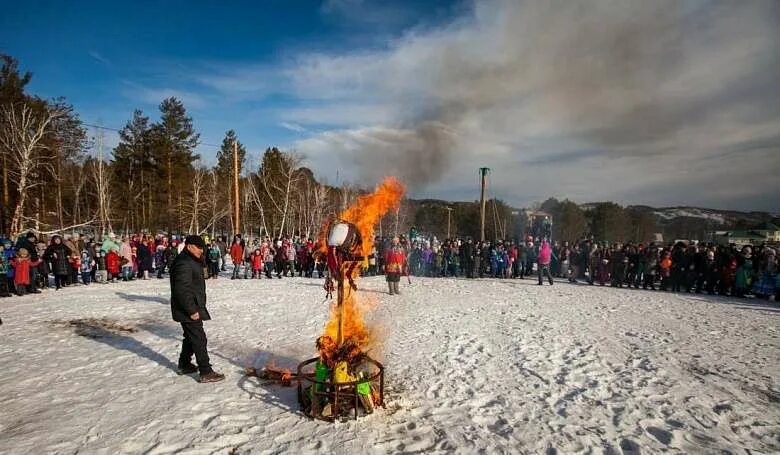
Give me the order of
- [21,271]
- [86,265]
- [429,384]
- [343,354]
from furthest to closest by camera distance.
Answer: [86,265], [21,271], [429,384], [343,354]

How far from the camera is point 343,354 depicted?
16.9 ft

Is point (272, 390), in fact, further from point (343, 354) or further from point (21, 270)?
point (21, 270)

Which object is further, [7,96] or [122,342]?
[7,96]

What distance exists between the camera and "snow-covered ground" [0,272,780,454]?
4363mm

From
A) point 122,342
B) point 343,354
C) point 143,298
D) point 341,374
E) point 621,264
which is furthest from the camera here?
point 621,264

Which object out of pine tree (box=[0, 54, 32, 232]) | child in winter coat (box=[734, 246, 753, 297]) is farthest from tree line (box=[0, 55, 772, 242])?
child in winter coat (box=[734, 246, 753, 297])

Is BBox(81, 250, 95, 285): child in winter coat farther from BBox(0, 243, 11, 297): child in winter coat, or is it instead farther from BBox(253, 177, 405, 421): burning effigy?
BBox(253, 177, 405, 421): burning effigy

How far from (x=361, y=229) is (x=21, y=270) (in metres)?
12.9

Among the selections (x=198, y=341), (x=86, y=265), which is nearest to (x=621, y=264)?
(x=198, y=341)

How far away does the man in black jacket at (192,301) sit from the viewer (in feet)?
18.6

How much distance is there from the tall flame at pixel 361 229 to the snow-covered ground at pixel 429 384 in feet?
3.06

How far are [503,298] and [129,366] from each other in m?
10.4

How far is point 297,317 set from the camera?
1013 cm

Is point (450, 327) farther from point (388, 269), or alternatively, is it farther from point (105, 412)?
point (105, 412)
